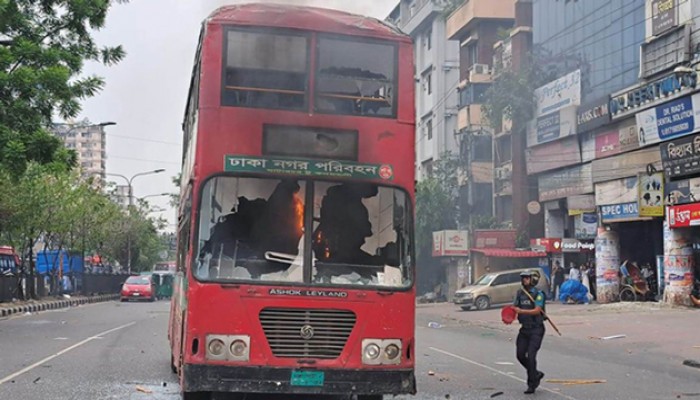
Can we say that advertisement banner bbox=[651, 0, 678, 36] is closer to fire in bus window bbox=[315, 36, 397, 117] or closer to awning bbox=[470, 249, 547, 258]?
awning bbox=[470, 249, 547, 258]

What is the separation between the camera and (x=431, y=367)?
48.5ft

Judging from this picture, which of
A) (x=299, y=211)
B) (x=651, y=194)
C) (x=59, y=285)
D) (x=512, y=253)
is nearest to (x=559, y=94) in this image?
(x=512, y=253)

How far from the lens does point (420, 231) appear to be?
171 feet

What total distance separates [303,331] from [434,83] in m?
55.5

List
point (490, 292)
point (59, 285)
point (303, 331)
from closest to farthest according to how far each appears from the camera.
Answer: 1. point (303, 331)
2. point (490, 292)
3. point (59, 285)

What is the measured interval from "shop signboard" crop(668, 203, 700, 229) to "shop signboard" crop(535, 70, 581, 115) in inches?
383

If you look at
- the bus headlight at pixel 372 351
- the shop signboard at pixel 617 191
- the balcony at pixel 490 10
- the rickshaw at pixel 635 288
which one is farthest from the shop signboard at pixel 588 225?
the bus headlight at pixel 372 351

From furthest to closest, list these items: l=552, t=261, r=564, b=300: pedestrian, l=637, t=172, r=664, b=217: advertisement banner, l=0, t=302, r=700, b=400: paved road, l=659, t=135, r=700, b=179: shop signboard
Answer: l=552, t=261, r=564, b=300: pedestrian < l=637, t=172, r=664, b=217: advertisement banner < l=659, t=135, r=700, b=179: shop signboard < l=0, t=302, r=700, b=400: paved road

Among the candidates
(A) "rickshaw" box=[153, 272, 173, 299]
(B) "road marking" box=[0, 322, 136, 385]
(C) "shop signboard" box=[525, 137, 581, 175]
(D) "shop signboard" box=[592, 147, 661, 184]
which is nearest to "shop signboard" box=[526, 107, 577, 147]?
(C) "shop signboard" box=[525, 137, 581, 175]

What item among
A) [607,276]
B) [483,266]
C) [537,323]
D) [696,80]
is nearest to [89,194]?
[483,266]

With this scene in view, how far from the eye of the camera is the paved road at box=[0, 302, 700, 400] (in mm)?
11445

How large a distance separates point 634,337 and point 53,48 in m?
15.7

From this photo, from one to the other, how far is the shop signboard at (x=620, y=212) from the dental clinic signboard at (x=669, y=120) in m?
2.46

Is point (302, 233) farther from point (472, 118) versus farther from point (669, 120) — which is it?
point (472, 118)
